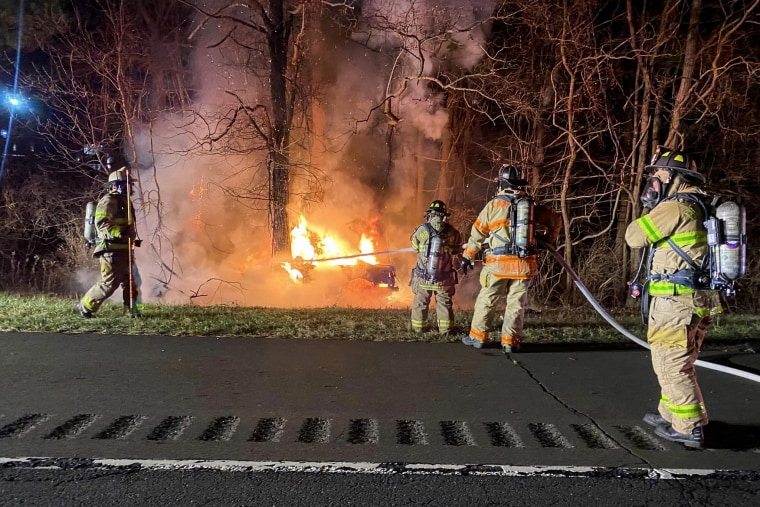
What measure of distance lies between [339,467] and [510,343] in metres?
3.25

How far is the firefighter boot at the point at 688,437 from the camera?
365 cm

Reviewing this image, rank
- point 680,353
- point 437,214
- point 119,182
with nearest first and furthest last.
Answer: point 680,353 < point 437,214 < point 119,182

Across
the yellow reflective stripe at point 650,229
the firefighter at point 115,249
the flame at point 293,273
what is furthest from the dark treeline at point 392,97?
the yellow reflective stripe at point 650,229

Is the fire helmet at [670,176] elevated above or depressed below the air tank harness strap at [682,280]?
above

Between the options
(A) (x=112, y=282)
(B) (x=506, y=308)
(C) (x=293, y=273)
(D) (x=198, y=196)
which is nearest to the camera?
(B) (x=506, y=308)

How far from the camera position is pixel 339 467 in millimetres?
3215

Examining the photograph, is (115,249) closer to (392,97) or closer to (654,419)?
(392,97)

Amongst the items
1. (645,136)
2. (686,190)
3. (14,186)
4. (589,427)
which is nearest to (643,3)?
(645,136)

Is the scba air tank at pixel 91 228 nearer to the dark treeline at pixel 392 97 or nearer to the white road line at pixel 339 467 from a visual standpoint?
the white road line at pixel 339 467

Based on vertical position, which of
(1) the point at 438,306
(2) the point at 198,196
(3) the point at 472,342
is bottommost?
(3) the point at 472,342

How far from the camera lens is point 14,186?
14758mm

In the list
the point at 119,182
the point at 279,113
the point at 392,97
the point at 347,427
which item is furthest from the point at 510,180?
the point at 279,113

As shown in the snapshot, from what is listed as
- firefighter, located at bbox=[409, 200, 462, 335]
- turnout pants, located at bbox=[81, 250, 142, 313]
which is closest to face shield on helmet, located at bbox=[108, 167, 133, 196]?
turnout pants, located at bbox=[81, 250, 142, 313]

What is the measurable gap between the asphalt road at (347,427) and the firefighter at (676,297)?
0.23m
